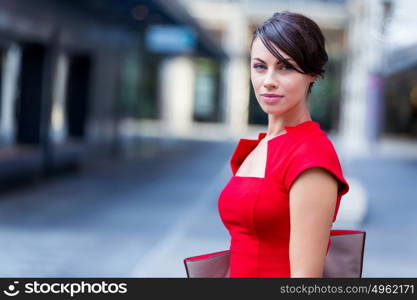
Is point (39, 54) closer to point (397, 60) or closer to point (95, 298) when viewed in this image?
point (397, 60)

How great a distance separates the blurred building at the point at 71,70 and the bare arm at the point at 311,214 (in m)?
11.0

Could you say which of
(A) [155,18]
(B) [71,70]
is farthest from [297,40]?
(A) [155,18]

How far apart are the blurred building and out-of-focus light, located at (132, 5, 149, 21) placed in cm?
3

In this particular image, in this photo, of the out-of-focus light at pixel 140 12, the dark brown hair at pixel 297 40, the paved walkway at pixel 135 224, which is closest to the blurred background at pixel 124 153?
the paved walkway at pixel 135 224

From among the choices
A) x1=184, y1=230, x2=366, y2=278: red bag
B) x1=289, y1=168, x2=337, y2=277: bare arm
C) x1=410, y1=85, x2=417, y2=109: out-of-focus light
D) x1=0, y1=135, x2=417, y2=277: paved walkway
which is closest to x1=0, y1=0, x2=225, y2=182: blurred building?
x1=0, y1=135, x2=417, y2=277: paved walkway

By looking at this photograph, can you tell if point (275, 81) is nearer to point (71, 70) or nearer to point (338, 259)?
point (338, 259)

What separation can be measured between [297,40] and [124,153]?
63.8 ft

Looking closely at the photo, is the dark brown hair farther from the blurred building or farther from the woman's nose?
the blurred building

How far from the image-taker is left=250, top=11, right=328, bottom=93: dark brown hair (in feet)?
5.53

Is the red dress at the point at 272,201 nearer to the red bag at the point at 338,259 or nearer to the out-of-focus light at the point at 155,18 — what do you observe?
the red bag at the point at 338,259

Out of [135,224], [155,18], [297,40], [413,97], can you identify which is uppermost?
[155,18]

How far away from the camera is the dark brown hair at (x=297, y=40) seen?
5.53 feet

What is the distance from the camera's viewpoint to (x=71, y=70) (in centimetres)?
1705

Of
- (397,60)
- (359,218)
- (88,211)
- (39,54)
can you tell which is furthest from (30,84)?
(397,60)
